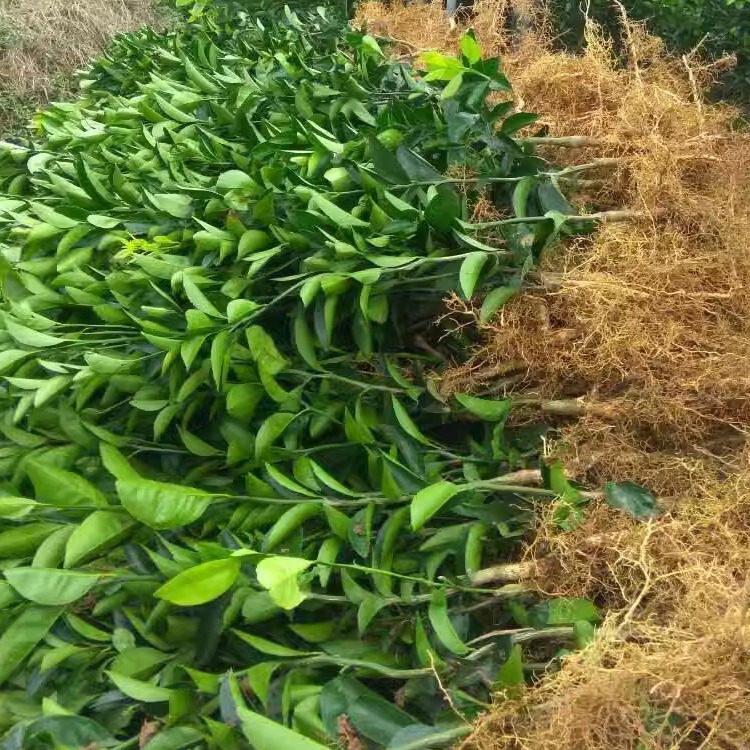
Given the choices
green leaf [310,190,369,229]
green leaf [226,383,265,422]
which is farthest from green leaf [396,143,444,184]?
green leaf [226,383,265,422]

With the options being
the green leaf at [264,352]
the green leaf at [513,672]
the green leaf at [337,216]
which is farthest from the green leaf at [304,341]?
the green leaf at [513,672]

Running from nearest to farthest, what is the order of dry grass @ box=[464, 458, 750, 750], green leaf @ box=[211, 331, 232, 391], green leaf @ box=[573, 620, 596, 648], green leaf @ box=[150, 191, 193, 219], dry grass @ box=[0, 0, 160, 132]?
1. dry grass @ box=[464, 458, 750, 750]
2. green leaf @ box=[573, 620, 596, 648]
3. green leaf @ box=[211, 331, 232, 391]
4. green leaf @ box=[150, 191, 193, 219]
5. dry grass @ box=[0, 0, 160, 132]

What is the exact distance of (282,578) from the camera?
668mm

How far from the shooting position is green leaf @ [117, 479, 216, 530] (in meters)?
0.75

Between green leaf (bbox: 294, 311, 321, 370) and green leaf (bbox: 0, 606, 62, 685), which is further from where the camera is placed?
green leaf (bbox: 294, 311, 321, 370)

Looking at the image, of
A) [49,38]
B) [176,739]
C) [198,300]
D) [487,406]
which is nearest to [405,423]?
[487,406]

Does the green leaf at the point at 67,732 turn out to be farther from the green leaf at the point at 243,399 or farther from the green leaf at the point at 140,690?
the green leaf at the point at 243,399

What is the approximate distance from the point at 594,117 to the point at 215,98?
2.61ft

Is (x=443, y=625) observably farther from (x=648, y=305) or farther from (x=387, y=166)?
(x=387, y=166)

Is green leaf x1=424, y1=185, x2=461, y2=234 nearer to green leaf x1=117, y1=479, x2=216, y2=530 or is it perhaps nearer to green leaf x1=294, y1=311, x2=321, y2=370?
green leaf x1=294, y1=311, x2=321, y2=370

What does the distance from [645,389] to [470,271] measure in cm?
25

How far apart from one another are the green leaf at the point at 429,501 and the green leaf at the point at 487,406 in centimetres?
13

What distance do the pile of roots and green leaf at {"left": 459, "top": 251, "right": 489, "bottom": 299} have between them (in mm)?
32

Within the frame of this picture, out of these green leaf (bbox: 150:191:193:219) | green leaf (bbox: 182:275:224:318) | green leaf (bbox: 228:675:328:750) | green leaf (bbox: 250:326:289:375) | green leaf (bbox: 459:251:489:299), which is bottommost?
green leaf (bbox: 228:675:328:750)
